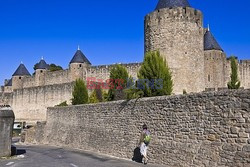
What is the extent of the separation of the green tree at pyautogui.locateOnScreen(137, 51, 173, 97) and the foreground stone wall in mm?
4979

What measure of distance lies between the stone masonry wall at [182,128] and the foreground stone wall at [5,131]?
3.98 metres

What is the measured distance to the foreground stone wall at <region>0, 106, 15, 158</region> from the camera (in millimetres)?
11453

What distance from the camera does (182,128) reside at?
31.1ft

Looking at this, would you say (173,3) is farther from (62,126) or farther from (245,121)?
(245,121)

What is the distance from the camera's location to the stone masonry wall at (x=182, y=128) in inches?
300

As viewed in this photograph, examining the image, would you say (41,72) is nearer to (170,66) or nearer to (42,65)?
(42,65)

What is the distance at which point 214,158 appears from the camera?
8062 mm

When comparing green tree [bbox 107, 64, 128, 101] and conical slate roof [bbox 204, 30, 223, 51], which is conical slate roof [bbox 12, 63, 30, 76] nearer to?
conical slate roof [bbox 204, 30, 223, 51]

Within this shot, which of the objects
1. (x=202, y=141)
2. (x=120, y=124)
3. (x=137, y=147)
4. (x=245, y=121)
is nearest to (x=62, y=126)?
(x=120, y=124)

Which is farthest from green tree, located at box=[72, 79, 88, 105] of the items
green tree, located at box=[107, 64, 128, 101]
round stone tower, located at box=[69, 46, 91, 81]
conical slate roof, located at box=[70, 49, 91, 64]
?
conical slate roof, located at box=[70, 49, 91, 64]

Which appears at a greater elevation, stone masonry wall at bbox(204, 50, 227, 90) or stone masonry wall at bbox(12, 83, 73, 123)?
stone masonry wall at bbox(204, 50, 227, 90)

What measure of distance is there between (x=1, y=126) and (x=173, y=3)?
1201cm

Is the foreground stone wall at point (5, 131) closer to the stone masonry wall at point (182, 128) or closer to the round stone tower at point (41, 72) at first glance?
the stone masonry wall at point (182, 128)

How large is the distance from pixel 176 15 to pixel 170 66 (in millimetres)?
2772
